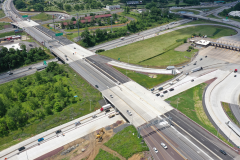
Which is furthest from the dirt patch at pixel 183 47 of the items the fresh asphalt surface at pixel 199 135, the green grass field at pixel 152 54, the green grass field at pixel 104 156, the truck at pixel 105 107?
the green grass field at pixel 104 156

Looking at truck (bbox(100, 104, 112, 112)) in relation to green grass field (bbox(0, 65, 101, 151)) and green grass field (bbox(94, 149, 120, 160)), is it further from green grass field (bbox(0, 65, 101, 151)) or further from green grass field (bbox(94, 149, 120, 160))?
green grass field (bbox(94, 149, 120, 160))

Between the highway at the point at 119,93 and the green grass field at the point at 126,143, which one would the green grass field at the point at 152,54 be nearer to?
the highway at the point at 119,93

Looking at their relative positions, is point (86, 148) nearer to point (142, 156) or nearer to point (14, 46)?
point (142, 156)

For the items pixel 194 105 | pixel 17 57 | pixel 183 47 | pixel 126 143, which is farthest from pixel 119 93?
pixel 183 47

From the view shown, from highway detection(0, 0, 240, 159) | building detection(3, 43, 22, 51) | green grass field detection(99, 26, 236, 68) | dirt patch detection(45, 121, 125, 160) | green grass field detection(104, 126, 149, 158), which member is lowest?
dirt patch detection(45, 121, 125, 160)

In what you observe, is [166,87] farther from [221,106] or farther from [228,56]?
[228,56]

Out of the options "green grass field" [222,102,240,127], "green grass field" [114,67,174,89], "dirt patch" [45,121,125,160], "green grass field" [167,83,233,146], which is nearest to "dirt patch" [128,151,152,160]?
"dirt patch" [45,121,125,160]

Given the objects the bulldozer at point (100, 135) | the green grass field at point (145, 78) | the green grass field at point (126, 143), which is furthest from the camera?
the green grass field at point (145, 78)
